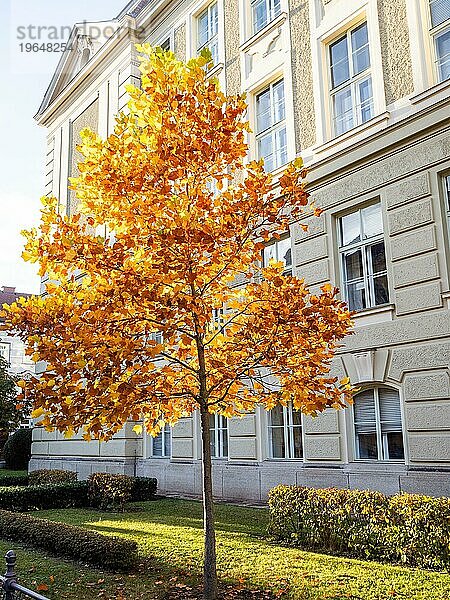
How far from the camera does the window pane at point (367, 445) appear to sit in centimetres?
1285

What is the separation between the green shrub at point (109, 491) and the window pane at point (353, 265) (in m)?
7.64

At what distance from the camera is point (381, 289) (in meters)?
13.2

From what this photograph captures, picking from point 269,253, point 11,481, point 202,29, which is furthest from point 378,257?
point 11,481

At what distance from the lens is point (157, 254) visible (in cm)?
711

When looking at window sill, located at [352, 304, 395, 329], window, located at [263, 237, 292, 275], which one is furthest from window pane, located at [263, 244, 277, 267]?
window sill, located at [352, 304, 395, 329]

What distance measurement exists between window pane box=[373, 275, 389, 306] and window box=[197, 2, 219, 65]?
9697mm

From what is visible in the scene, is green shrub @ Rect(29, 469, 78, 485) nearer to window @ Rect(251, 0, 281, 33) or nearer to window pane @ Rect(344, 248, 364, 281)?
window pane @ Rect(344, 248, 364, 281)

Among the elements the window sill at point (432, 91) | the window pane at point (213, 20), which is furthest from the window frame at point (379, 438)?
the window pane at point (213, 20)

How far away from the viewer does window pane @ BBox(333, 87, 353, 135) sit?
1462cm

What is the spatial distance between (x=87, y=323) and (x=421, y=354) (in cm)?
756

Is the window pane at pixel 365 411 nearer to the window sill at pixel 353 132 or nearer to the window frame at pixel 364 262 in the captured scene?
the window frame at pixel 364 262

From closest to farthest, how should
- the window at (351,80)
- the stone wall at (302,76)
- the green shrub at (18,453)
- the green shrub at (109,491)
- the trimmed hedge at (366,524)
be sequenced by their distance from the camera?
1. the trimmed hedge at (366,524)
2. the window at (351,80)
3. the green shrub at (109,491)
4. the stone wall at (302,76)
5. the green shrub at (18,453)

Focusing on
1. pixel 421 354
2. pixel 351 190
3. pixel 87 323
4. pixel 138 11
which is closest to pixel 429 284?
pixel 421 354

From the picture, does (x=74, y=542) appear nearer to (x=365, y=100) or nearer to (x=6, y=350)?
(x=365, y=100)
